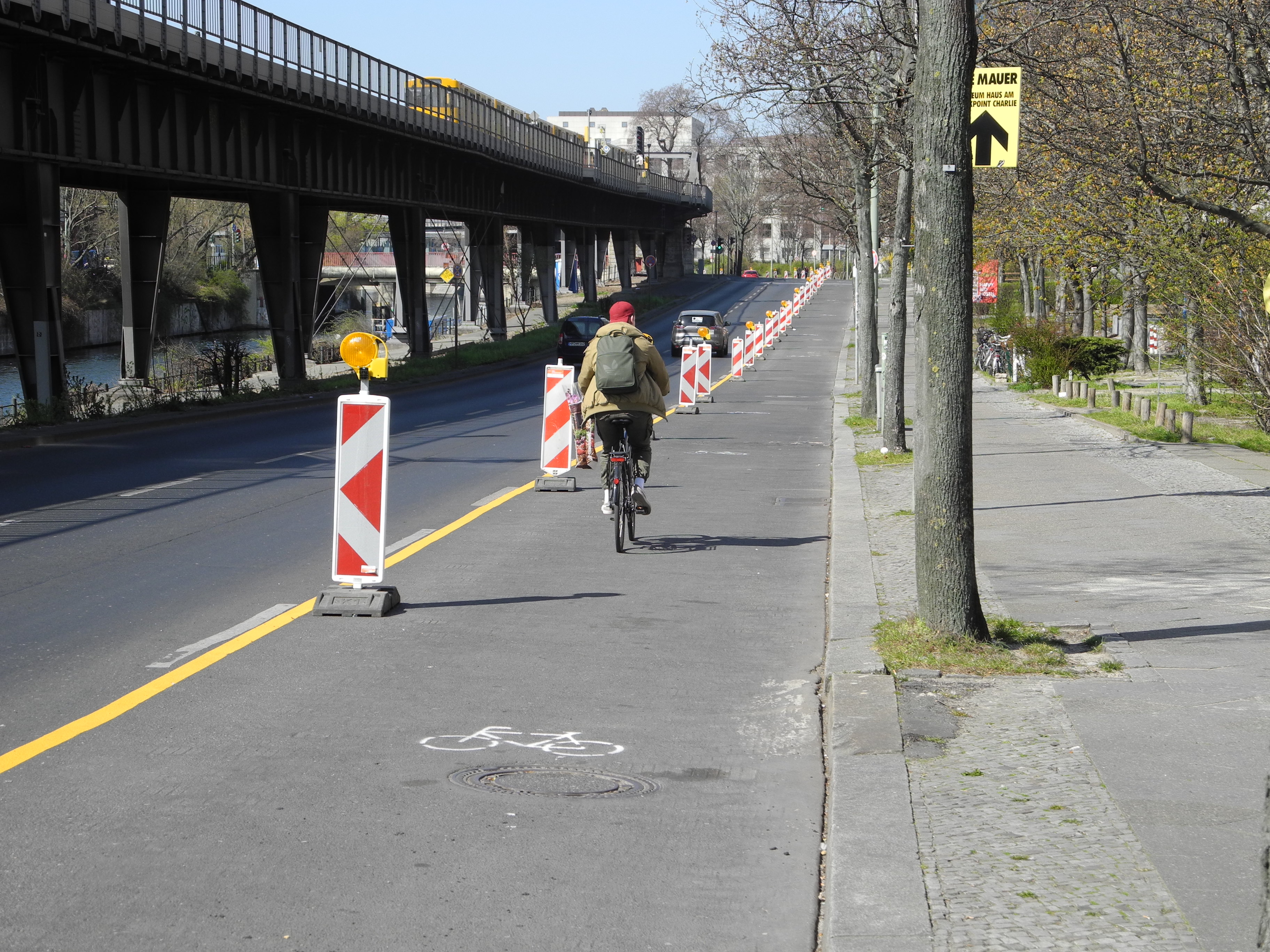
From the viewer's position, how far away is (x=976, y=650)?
7195 mm

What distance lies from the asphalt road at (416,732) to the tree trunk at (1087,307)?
2519cm

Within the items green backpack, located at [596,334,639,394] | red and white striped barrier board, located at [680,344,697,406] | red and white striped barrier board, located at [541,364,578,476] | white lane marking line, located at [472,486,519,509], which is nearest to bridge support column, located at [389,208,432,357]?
red and white striped barrier board, located at [680,344,697,406]

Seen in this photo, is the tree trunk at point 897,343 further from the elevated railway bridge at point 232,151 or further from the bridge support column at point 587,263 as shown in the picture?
the bridge support column at point 587,263

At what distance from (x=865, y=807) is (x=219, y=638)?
14.1 ft

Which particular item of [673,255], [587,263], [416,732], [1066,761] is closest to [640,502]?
[416,732]

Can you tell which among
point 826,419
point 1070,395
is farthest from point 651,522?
point 1070,395

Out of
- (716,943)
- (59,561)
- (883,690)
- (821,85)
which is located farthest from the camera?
(821,85)

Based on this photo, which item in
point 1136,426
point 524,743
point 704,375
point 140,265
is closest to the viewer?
point 524,743

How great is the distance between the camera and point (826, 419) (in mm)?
26375

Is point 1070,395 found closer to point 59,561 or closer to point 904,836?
point 59,561

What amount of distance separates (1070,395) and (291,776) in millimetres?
24762

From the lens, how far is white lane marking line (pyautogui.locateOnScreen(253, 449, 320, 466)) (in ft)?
59.1

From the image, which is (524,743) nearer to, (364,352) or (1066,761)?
(1066,761)

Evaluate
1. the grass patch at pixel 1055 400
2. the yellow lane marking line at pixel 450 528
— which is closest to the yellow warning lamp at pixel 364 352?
the yellow lane marking line at pixel 450 528
